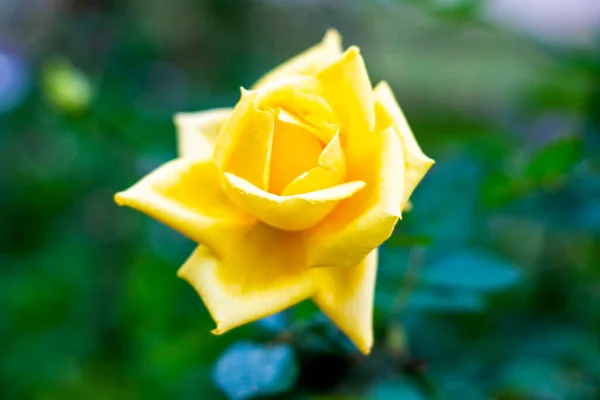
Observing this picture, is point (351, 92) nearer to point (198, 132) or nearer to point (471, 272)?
point (198, 132)

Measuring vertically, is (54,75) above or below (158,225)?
above

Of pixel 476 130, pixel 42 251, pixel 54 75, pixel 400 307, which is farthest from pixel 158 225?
pixel 476 130

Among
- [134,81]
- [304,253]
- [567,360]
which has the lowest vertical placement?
[567,360]

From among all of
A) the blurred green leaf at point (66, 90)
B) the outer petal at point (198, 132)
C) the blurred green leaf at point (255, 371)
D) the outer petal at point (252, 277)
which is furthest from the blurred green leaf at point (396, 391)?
the blurred green leaf at point (66, 90)

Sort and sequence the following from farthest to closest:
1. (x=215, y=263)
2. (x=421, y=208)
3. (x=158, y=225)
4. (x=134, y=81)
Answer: (x=134, y=81)
(x=158, y=225)
(x=421, y=208)
(x=215, y=263)

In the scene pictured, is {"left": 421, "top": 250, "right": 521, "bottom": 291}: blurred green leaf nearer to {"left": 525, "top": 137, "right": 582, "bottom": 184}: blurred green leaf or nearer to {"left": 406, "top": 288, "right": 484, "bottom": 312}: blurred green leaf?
{"left": 406, "top": 288, "right": 484, "bottom": 312}: blurred green leaf

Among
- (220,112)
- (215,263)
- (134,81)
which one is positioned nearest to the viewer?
(215,263)

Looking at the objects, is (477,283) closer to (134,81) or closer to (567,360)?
(567,360)

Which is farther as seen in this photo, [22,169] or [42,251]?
[22,169]
